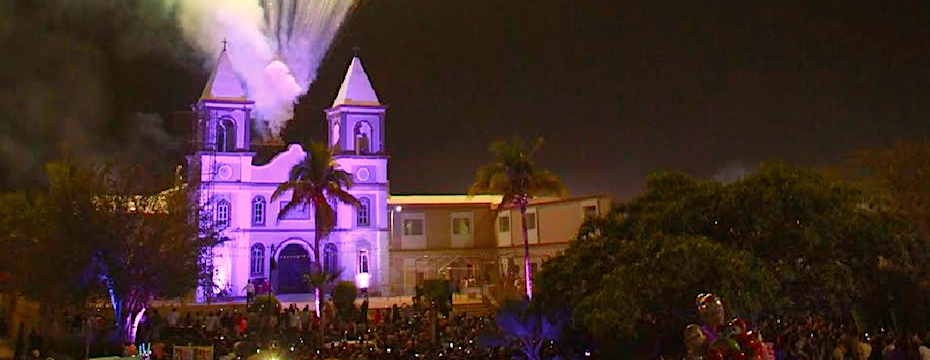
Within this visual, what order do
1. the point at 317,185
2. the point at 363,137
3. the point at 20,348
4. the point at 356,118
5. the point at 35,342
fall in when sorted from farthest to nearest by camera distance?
the point at 363,137
the point at 356,118
the point at 317,185
the point at 20,348
the point at 35,342

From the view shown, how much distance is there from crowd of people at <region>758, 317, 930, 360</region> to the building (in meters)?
22.8

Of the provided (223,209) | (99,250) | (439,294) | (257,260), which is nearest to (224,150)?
(223,209)

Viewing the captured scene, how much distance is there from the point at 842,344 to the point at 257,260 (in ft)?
109

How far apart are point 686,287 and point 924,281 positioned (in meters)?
6.08

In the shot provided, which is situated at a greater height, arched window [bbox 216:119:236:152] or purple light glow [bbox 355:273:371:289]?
arched window [bbox 216:119:236:152]

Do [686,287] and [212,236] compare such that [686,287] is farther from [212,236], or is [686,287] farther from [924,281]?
[212,236]

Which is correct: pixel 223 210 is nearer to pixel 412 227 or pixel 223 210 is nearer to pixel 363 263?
pixel 363 263

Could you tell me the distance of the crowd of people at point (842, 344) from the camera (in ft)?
48.9

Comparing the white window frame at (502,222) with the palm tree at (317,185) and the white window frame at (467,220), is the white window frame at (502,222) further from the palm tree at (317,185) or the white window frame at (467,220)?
the palm tree at (317,185)

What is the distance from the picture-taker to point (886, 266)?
58.6 ft

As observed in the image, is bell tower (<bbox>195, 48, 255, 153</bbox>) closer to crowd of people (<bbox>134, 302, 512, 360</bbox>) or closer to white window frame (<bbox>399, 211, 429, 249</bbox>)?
white window frame (<bbox>399, 211, 429, 249</bbox>)

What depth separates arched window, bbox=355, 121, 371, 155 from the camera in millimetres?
46812

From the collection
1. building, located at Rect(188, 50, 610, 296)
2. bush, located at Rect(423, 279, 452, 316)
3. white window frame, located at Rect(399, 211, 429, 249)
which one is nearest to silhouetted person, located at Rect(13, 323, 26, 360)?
bush, located at Rect(423, 279, 452, 316)

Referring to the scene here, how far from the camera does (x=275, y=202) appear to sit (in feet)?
144
